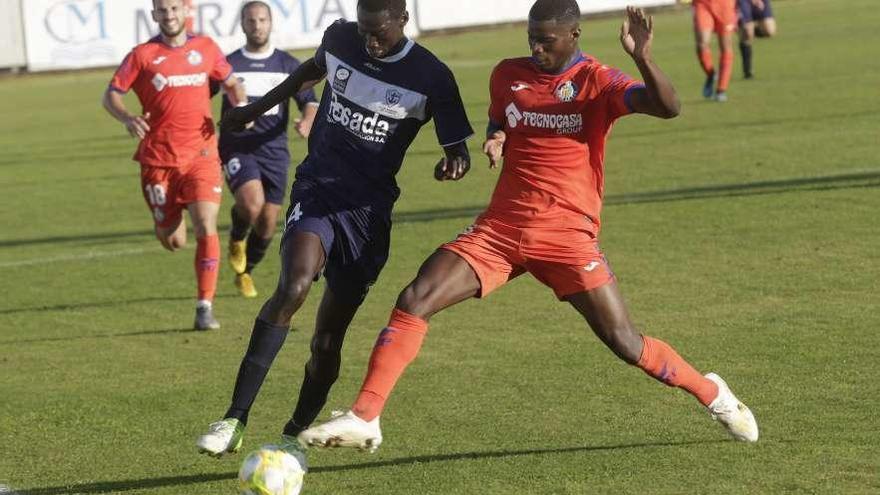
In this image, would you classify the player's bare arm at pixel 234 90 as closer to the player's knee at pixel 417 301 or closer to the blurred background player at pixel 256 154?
the blurred background player at pixel 256 154

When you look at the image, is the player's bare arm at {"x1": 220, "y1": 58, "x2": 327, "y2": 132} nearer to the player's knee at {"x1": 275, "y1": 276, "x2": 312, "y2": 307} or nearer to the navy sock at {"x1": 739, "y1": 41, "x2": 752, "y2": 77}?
the player's knee at {"x1": 275, "y1": 276, "x2": 312, "y2": 307}

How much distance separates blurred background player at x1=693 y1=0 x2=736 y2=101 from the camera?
952 inches

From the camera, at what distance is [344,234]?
7.17 m

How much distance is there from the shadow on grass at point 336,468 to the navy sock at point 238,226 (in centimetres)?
576

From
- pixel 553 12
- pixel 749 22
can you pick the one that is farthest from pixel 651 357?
pixel 749 22

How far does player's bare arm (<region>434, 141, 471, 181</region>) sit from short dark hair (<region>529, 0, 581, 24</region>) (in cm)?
72

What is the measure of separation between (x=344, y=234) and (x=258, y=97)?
5.82 m

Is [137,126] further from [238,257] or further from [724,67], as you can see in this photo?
[724,67]

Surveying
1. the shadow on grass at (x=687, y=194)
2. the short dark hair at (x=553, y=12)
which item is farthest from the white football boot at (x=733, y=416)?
the shadow on grass at (x=687, y=194)

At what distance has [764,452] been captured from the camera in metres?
7.04

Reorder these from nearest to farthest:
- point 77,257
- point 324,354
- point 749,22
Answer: point 324,354, point 77,257, point 749,22

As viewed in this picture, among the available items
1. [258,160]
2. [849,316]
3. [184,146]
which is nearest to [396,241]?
[258,160]

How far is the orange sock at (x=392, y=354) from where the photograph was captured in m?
6.53

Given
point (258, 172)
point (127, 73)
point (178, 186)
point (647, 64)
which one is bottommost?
point (258, 172)
